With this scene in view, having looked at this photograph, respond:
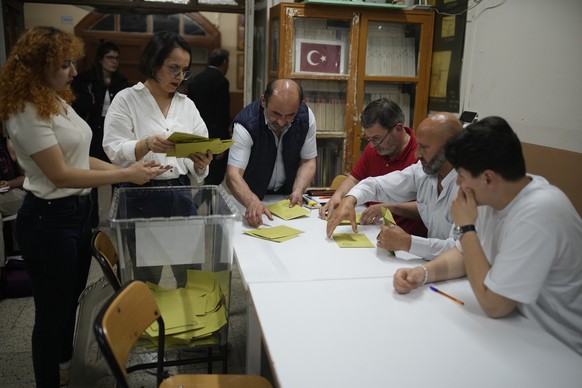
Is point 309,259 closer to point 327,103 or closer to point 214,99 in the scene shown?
point 327,103

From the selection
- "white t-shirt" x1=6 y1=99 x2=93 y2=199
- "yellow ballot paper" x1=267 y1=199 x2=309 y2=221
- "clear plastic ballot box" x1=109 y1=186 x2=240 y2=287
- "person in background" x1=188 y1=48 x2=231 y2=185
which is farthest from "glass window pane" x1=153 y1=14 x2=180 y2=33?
"white t-shirt" x1=6 y1=99 x2=93 y2=199

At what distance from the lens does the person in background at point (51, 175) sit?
1704 mm

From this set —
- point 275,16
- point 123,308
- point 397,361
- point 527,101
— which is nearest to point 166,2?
point 275,16

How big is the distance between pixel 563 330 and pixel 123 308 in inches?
50.2

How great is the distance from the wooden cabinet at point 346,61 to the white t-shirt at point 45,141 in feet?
7.21

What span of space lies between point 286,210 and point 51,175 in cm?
117

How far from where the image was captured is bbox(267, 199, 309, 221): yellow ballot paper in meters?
2.47

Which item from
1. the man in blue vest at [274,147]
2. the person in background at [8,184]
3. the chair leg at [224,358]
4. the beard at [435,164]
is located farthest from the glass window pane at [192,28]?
the chair leg at [224,358]

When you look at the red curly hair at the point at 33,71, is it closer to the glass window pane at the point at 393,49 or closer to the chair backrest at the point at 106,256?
the chair backrest at the point at 106,256

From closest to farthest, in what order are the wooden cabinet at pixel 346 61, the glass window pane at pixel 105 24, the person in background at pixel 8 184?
the person in background at pixel 8 184 → the wooden cabinet at pixel 346 61 → the glass window pane at pixel 105 24

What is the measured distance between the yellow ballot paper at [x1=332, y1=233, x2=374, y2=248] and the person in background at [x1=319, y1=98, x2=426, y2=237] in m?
0.20

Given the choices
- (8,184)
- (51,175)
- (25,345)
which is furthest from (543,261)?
(8,184)

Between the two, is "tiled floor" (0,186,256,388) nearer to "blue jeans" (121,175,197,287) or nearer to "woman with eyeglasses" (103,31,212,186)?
"blue jeans" (121,175,197,287)

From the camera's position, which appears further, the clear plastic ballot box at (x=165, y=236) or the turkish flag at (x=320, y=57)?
the turkish flag at (x=320, y=57)
